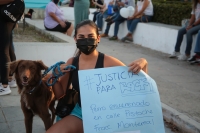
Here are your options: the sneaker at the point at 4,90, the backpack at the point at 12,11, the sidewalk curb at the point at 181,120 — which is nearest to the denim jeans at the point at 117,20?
the backpack at the point at 12,11

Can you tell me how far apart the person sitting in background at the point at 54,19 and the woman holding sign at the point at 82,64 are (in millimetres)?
5758

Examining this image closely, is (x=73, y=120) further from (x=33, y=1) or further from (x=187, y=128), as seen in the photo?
(x=33, y=1)

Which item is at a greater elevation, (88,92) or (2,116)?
(88,92)

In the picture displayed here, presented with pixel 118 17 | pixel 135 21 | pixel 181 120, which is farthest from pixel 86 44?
pixel 118 17

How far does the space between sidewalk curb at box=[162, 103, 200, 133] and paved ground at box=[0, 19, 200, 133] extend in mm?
131

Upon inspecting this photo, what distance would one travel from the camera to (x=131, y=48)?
1057 cm

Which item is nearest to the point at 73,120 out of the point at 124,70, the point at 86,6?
the point at 124,70

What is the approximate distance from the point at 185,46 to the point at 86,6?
117 inches

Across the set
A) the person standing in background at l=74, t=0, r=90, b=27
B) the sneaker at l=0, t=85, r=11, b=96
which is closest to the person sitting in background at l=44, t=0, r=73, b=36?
the person standing in background at l=74, t=0, r=90, b=27

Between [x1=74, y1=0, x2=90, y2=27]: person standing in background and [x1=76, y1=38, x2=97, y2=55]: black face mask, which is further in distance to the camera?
[x1=74, y1=0, x2=90, y2=27]: person standing in background

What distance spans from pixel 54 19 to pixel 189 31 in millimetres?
3625

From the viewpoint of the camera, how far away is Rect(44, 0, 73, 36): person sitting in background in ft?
28.7

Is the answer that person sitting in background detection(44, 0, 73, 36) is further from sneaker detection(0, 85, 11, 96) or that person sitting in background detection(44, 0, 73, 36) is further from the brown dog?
the brown dog

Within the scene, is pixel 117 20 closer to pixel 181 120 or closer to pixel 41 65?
pixel 181 120
